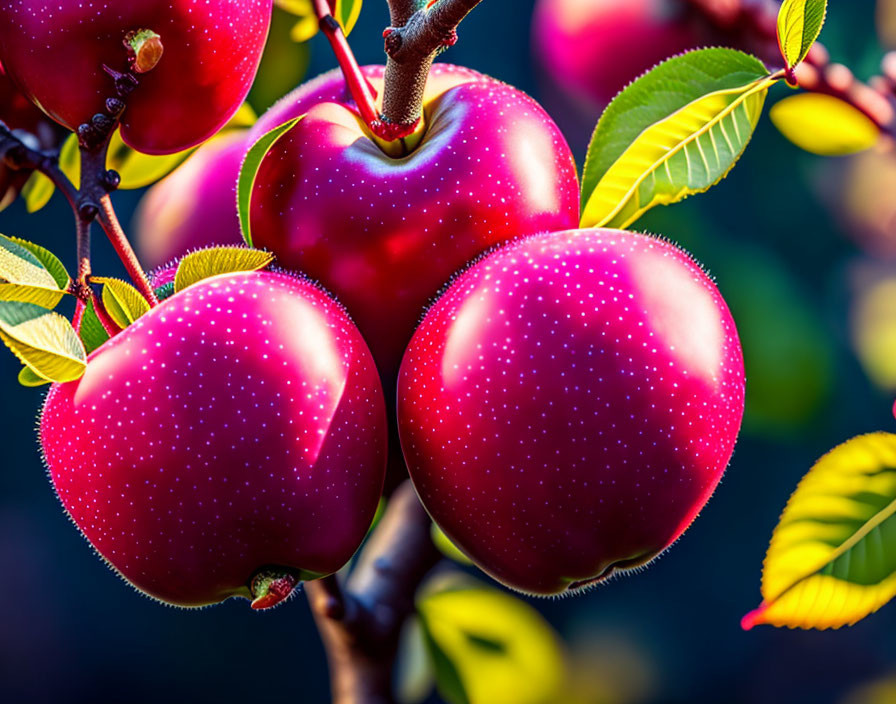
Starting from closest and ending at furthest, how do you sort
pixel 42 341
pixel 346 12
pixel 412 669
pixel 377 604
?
pixel 42 341 → pixel 346 12 → pixel 377 604 → pixel 412 669

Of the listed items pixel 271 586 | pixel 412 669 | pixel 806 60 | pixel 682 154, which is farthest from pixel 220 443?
pixel 412 669

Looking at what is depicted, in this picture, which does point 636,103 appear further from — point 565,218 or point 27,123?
point 27,123

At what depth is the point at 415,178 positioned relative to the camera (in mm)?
245

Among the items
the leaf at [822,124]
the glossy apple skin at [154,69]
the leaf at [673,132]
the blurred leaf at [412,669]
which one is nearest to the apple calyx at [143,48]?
the glossy apple skin at [154,69]

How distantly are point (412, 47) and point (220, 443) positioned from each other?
0.11 meters

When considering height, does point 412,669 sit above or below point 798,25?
below

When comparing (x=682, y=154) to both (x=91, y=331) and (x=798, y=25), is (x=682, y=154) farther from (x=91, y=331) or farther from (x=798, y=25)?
(x=91, y=331)

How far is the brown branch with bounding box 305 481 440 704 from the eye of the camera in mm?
364

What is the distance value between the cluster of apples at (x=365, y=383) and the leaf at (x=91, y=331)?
0.04 feet

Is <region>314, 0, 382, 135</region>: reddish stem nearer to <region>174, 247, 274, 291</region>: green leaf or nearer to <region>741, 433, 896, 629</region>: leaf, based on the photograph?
<region>174, 247, 274, 291</region>: green leaf

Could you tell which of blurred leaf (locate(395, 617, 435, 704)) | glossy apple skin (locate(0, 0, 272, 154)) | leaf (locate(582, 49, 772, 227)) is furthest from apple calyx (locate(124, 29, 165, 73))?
blurred leaf (locate(395, 617, 435, 704))

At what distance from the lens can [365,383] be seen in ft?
0.75

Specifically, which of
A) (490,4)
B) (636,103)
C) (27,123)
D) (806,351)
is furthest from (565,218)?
(490,4)

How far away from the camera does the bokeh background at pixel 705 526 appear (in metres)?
0.52
